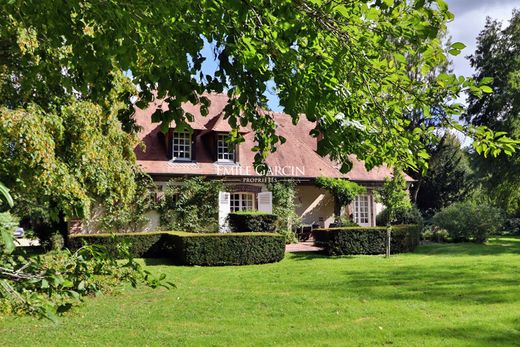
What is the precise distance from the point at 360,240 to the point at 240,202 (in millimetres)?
7163

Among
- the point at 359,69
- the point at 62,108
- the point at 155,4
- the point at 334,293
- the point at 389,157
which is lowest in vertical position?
the point at 334,293

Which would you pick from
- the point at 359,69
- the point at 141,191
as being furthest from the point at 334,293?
the point at 141,191

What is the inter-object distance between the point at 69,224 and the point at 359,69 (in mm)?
18462

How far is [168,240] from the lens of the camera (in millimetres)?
16000

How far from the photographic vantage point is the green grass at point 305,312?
648 cm

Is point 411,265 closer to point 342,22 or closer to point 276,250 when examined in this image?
point 276,250

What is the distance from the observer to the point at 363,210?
24781mm

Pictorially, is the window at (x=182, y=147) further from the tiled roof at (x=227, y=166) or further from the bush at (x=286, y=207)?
the bush at (x=286, y=207)

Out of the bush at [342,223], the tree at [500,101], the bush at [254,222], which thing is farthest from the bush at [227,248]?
the tree at [500,101]

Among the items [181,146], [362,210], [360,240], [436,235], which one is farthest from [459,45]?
[436,235]

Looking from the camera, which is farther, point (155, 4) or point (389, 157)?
point (389, 157)

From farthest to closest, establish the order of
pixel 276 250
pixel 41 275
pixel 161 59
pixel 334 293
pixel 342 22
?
pixel 276 250 < pixel 334 293 < pixel 161 59 < pixel 342 22 < pixel 41 275

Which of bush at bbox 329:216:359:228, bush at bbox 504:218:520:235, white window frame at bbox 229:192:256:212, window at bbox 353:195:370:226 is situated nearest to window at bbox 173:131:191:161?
white window frame at bbox 229:192:256:212

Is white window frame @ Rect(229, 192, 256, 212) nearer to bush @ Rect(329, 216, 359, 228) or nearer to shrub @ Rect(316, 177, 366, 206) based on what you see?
shrub @ Rect(316, 177, 366, 206)
